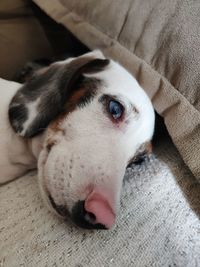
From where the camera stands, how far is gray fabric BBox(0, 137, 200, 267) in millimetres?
717

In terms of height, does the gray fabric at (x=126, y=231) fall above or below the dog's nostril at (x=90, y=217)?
below

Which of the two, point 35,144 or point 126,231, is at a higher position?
point 126,231

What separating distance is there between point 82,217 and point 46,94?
1.22ft

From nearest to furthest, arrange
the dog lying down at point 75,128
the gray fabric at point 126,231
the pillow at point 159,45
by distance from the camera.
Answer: the gray fabric at point 126,231 < the dog lying down at point 75,128 < the pillow at point 159,45

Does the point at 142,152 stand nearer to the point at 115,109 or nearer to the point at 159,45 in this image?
the point at 115,109

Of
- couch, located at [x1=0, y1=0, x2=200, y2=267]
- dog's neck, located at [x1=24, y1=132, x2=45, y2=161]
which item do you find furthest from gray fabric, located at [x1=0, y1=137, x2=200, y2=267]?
dog's neck, located at [x1=24, y1=132, x2=45, y2=161]

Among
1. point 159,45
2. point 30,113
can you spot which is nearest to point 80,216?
point 30,113

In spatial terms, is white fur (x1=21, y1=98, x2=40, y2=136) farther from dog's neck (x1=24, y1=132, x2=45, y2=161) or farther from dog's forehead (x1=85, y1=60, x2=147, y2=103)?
dog's forehead (x1=85, y1=60, x2=147, y2=103)

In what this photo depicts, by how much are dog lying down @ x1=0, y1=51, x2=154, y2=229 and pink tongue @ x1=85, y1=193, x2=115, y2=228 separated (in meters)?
0.02

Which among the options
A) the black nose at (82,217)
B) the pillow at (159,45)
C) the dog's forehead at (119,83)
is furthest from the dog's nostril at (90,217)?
the dog's forehead at (119,83)

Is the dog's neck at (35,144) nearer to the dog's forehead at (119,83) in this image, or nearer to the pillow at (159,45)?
the dog's forehead at (119,83)

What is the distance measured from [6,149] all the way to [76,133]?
207mm

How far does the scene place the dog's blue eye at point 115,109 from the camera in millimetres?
983

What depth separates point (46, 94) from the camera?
3.35 ft
